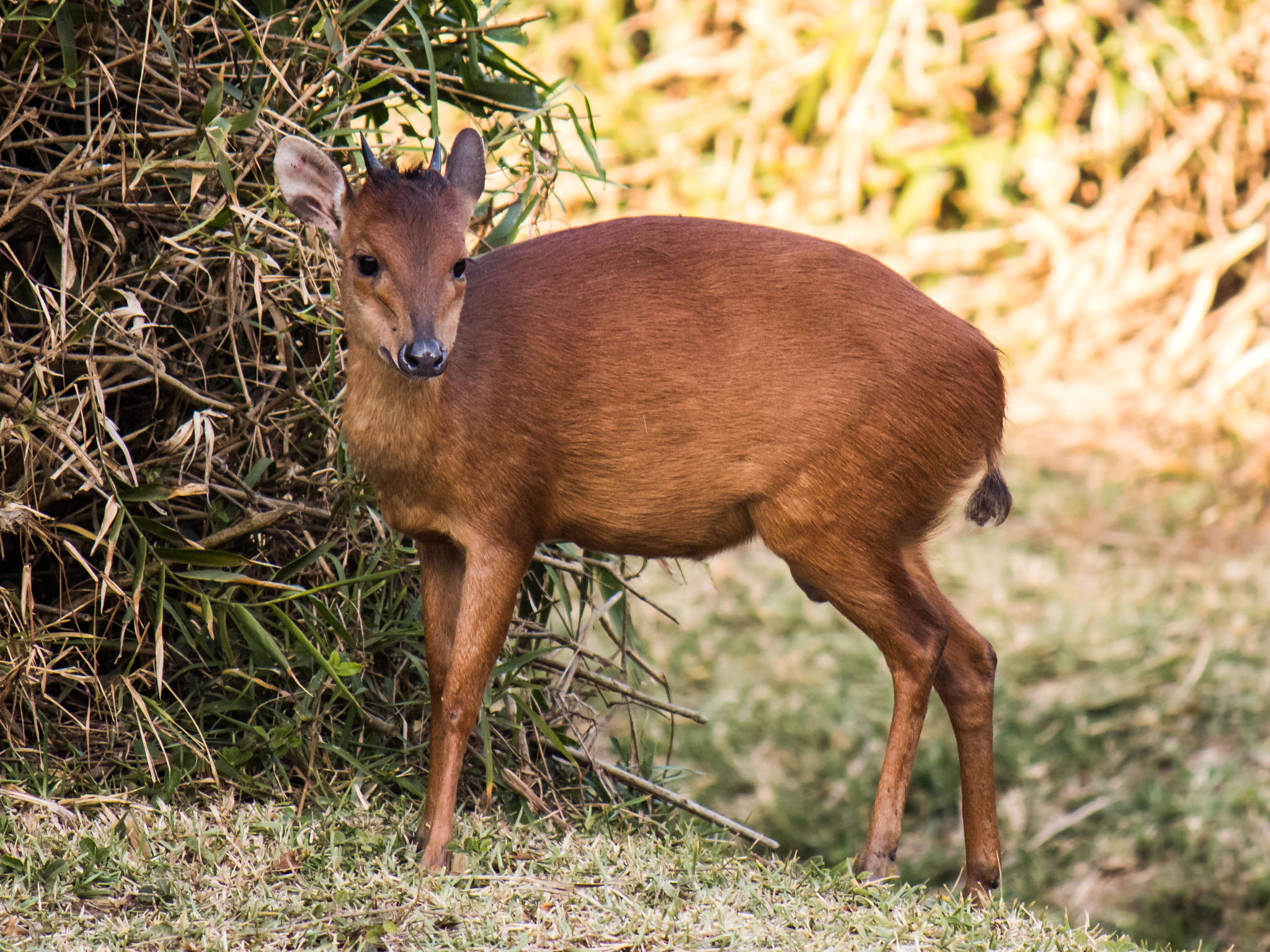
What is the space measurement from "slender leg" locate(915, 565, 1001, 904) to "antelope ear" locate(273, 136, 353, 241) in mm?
1525

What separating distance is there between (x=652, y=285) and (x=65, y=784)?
5.49ft

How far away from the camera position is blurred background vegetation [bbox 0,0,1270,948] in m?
3.38

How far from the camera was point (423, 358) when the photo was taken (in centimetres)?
284

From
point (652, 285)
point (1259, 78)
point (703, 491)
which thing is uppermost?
point (1259, 78)

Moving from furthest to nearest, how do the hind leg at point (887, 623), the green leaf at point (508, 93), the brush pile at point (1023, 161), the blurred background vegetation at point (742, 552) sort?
the brush pile at point (1023, 161), the green leaf at point (508, 93), the blurred background vegetation at point (742, 552), the hind leg at point (887, 623)

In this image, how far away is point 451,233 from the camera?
3.03 meters

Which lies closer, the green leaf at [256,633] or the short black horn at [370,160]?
the short black horn at [370,160]

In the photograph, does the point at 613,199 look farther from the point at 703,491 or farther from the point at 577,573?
the point at 703,491

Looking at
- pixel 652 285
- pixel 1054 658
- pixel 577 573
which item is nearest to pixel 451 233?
pixel 652 285

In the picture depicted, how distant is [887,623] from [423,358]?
118cm

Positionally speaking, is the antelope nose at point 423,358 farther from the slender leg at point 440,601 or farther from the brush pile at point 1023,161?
the brush pile at point 1023,161

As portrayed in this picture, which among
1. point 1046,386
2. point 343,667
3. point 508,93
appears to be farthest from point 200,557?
point 1046,386

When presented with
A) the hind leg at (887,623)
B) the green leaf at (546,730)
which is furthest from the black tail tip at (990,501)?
the green leaf at (546,730)

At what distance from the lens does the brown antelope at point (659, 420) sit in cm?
313
